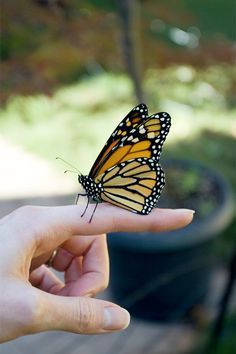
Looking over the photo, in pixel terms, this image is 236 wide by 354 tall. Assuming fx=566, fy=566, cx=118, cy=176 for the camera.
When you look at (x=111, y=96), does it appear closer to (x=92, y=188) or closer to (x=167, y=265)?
(x=167, y=265)

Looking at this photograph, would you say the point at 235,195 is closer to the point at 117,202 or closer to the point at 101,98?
the point at 101,98

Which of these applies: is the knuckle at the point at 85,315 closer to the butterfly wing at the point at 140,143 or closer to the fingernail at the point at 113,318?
the fingernail at the point at 113,318

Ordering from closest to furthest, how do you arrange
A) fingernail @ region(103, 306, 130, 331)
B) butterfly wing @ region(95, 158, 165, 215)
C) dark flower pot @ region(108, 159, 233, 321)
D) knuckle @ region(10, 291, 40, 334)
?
1. knuckle @ region(10, 291, 40, 334)
2. fingernail @ region(103, 306, 130, 331)
3. butterfly wing @ region(95, 158, 165, 215)
4. dark flower pot @ region(108, 159, 233, 321)

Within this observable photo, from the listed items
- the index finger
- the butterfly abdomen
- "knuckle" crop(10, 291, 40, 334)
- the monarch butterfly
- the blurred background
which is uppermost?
the blurred background

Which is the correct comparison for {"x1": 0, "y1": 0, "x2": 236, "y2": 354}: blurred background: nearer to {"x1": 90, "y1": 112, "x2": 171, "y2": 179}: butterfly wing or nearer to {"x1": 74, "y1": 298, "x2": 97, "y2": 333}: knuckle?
{"x1": 90, "y1": 112, "x2": 171, "y2": 179}: butterfly wing

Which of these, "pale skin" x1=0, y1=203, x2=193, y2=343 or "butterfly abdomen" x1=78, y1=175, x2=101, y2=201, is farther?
"butterfly abdomen" x1=78, y1=175, x2=101, y2=201

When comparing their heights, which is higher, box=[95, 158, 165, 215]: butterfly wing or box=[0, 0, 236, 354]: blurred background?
box=[0, 0, 236, 354]: blurred background

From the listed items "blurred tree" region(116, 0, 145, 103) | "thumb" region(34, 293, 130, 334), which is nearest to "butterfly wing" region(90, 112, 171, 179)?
"thumb" region(34, 293, 130, 334)
